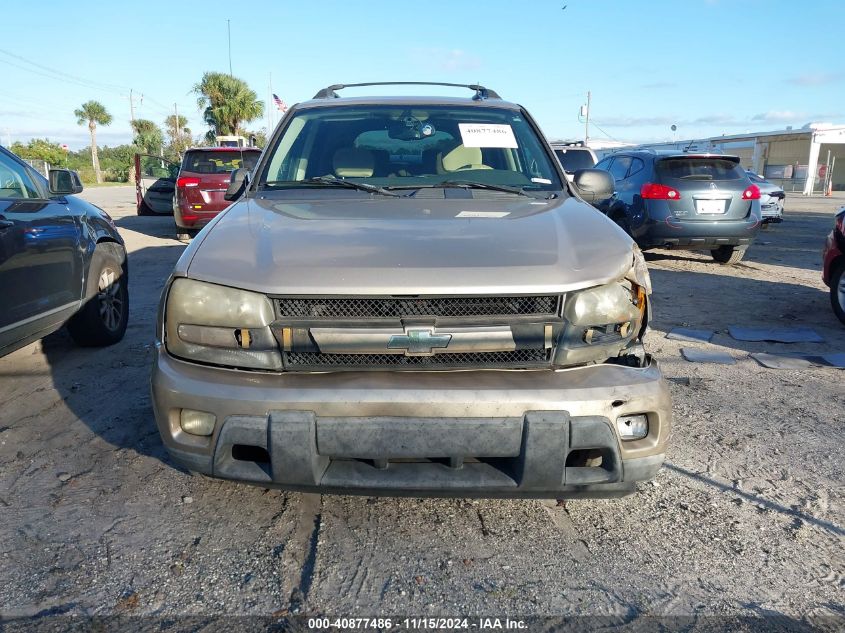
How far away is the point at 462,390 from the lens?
2258 mm

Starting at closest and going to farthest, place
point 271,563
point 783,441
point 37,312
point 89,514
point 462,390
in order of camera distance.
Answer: point 462,390
point 271,563
point 89,514
point 783,441
point 37,312

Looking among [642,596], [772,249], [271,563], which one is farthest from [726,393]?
[772,249]

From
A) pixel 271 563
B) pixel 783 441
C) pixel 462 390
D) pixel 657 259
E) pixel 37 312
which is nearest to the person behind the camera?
pixel 462 390

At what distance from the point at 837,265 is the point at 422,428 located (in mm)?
5569

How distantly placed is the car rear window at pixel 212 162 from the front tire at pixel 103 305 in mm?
6647

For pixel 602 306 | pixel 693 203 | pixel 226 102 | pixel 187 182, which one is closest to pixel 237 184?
pixel 602 306

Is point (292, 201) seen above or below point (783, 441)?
above

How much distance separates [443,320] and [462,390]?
0.26m

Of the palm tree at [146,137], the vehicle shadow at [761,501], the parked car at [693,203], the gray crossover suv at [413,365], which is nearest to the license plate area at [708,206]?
the parked car at [693,203]

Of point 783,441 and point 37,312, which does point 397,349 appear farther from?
point 37,312

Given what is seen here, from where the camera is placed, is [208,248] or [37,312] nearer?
[208,248]

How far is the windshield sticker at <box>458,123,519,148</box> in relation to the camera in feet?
12.2

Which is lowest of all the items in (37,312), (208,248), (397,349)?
(37,312)

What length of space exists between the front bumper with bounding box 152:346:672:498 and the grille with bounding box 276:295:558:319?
0.69 ft
